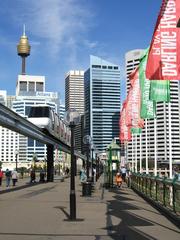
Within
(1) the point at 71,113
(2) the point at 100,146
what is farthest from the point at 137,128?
(2) the point at 100,146

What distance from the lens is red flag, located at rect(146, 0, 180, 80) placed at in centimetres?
1258

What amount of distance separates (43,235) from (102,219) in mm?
3620

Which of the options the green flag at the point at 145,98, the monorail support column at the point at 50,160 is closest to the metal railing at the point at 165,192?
the green flag at the point at 145,98

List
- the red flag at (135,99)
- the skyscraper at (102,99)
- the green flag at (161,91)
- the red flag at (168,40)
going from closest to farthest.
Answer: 1. the red flag at (168,40)
2. the green flag at (161,91)
3. the red flag at (135,99)
4. the skyscraper at (102,99)

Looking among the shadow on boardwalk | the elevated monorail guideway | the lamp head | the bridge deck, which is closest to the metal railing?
the bridge deck

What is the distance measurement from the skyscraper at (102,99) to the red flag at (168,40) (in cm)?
7664

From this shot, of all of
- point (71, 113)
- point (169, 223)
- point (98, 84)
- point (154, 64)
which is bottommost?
point (169, 223)

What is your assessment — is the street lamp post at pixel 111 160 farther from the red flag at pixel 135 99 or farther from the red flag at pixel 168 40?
the red flag at pixel 168 40

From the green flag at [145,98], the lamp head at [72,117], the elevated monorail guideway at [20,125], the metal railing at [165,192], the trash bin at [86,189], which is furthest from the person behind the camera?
the elevated monorail guideway at [20,125]

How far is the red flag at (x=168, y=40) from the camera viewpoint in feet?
41.3

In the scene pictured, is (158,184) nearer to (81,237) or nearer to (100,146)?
(81,237)

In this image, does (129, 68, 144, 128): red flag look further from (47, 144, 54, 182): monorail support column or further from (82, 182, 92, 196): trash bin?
(47, 144, 54, 182): monorail support column

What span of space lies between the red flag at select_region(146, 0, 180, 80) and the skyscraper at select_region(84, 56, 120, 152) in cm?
7664

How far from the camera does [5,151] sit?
17888 cm
